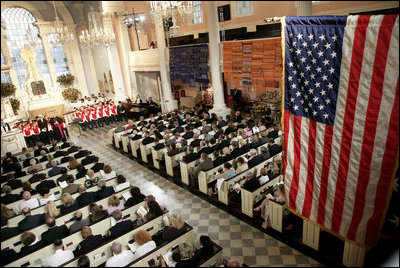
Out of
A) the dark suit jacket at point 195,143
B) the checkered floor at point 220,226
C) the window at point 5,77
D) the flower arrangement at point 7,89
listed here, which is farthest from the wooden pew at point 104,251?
the window at point 5,77

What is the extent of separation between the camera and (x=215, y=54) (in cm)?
1570

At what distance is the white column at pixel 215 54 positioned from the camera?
14.9 m

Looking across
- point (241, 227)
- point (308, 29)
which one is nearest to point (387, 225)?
point (308, 29)

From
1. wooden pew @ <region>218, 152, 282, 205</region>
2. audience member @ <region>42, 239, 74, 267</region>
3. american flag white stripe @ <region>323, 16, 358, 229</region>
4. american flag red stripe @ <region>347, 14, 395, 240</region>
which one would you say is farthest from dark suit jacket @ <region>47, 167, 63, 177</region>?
american flag red stripe @ <region>347, 14, 395, 240</region>

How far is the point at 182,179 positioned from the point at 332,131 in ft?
23.4

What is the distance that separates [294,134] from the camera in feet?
15.4

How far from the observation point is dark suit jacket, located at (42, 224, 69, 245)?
261 inches

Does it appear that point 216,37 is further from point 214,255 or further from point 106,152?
point 214,255

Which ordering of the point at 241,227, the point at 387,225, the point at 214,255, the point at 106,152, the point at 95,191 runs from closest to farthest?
the point at 387,225 < the point at 214,255 < the point at 241,227 < the point at 95,191 < the point at 106,152

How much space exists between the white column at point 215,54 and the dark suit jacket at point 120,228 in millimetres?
10815

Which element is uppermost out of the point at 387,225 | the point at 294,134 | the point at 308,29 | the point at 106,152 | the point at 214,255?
the point at 308,29

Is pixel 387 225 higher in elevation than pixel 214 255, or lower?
higher

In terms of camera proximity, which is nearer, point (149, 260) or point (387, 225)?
point (387, 225)

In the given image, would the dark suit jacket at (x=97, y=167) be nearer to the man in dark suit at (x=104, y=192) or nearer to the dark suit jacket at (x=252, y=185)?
the man in dark suit at (x=104, y=192)
